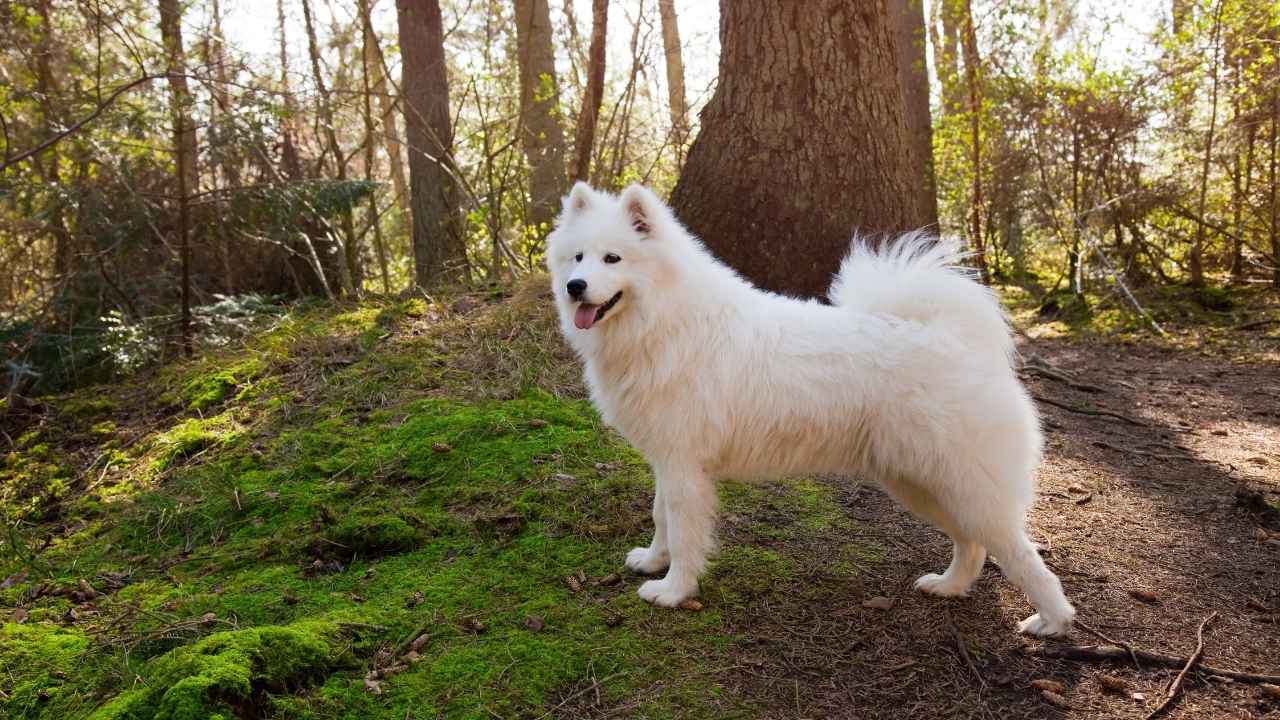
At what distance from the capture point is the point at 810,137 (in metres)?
5.59

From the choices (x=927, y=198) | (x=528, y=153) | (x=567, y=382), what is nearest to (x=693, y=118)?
(x=528, y=153)

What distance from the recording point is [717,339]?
3.55 metres

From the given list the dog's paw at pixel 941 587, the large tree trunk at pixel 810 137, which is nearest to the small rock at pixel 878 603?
the dog's paw at pixel 941 587

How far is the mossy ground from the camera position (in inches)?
115

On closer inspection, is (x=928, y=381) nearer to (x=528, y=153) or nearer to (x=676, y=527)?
(x=676, y=527)

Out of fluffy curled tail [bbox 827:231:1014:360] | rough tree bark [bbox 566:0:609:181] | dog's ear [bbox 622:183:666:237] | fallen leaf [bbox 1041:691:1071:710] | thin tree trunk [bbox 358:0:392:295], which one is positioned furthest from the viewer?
thin tree trunk [bbox 358:0:392:295]

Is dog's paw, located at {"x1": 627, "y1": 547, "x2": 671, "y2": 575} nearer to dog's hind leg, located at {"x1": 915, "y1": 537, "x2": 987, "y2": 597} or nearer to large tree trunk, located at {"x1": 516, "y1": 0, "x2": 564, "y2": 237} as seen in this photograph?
dog's hind leg, located at {"x1": 915, "y1": 537, "x2": 987, "y2": 597}

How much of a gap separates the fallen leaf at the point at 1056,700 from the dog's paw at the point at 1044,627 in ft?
1.20

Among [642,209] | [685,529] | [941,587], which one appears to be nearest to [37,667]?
[685,529]

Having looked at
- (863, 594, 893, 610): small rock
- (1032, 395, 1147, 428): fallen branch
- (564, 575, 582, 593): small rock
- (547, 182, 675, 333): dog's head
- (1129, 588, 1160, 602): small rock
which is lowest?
(1129, 588, 1160, 602): small rock

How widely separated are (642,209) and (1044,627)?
240cm

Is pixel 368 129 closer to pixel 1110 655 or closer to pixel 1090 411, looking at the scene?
pixel 1090 411

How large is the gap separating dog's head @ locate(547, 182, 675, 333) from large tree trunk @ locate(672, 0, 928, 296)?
216 centimetres

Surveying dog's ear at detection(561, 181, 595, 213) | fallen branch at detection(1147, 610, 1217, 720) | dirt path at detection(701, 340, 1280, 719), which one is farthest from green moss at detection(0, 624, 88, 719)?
fallen branch at detection(1147, 610, 1217, 720)
